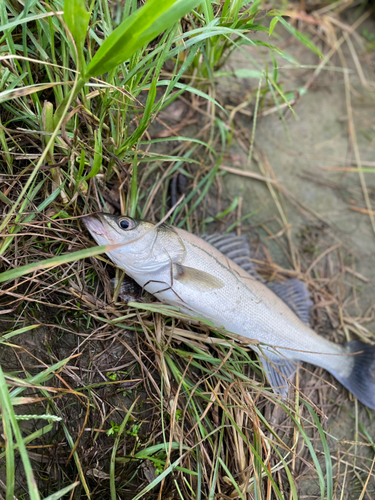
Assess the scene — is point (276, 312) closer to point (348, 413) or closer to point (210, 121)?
point (348, 413)

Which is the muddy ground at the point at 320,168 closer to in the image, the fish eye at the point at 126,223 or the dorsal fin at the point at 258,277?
the dorsal fin at the point at 258,277

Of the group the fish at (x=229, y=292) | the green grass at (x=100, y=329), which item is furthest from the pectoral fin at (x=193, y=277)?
the green grass at (x=100, y=329)

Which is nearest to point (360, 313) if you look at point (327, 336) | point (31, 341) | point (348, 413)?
point (327, 336)

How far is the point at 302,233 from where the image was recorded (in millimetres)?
3766

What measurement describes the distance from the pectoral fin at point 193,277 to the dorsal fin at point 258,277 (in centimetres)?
50

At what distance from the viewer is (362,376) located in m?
3.19

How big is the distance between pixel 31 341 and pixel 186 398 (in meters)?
1.20

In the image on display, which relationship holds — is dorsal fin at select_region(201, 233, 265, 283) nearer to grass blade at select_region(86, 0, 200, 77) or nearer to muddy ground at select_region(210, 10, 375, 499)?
muddy ground at select_region(210, 10, 375, 499)

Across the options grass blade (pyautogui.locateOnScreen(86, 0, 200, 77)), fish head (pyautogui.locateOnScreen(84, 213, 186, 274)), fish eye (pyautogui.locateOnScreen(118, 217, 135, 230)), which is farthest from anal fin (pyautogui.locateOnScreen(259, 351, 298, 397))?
grass blade (pyautogui.locateOnScreen(86, 0, 200, 77))

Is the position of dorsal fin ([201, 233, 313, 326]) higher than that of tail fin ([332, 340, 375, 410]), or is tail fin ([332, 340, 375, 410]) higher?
dorsal fin ([201, 233, 313, 326])

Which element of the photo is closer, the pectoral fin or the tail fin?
the pectoral fin

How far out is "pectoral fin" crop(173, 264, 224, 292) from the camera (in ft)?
8.85

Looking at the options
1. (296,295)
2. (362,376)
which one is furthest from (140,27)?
(362,376)

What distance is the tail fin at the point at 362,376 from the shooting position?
3.17 m
